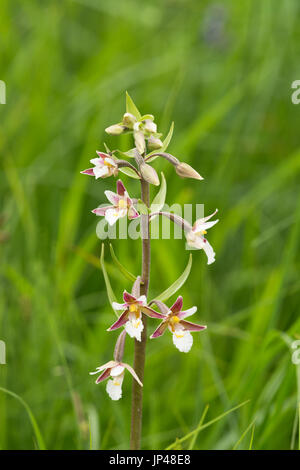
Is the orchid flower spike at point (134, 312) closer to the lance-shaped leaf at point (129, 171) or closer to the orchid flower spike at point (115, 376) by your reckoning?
the orchid flower spike at point (115, 376)

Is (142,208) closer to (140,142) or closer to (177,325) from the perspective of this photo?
(140,142)

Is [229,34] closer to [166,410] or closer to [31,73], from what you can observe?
[31,73]

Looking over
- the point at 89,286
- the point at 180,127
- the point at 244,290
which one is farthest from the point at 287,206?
the point at 89,286

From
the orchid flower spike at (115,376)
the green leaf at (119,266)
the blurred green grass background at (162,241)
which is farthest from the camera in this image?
the blurred green grass background at (162,241)

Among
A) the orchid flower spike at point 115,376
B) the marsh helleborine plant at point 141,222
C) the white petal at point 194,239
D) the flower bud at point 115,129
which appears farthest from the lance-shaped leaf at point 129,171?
the orchid flower spike at point 115,376

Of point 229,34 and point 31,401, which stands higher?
point 229,34

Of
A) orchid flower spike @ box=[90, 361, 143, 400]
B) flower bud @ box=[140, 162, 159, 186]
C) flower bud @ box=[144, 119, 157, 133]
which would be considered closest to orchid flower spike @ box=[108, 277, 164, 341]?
orchid flower spike @ box=[90, 361, 143, 400]
